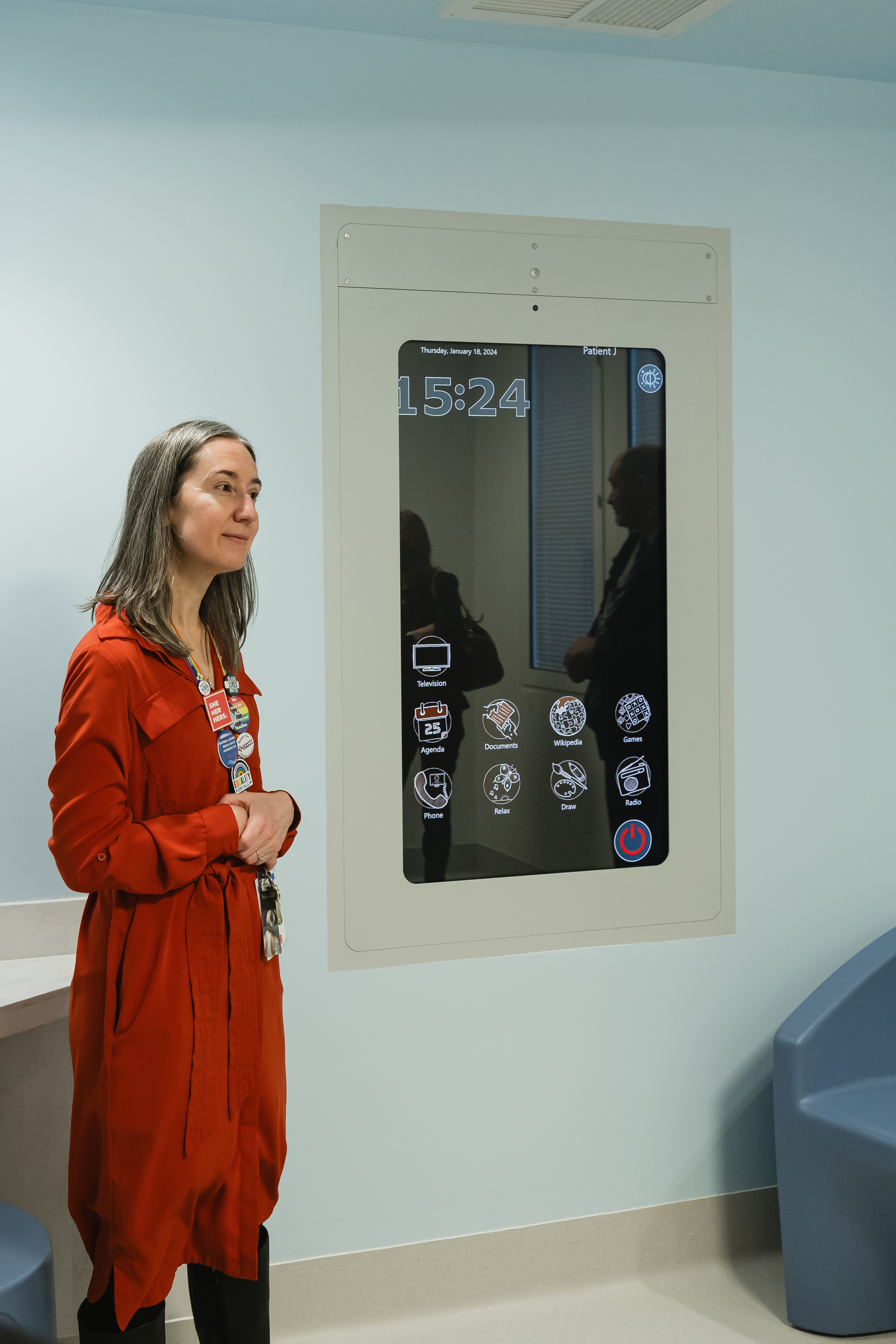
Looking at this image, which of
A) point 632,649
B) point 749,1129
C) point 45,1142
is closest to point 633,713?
point 632,649

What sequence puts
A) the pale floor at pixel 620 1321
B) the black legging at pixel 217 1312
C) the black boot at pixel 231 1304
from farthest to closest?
the pale floor at pixel 620 1321 < the black boot at pixel 231 1304 < the black legging at pixel 217 1312

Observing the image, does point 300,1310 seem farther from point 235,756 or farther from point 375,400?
point 375,400

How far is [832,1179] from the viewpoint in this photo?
2176mm

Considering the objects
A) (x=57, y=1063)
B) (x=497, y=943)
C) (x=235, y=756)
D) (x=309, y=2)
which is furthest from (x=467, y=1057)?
(x=309, y=2)

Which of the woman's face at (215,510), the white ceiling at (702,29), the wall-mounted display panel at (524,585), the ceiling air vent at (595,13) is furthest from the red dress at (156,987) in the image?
the ceiling air vent at (595,13)

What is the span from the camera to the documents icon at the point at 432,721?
227cm

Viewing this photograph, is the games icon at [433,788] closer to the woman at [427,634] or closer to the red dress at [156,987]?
the woman at [427,634]

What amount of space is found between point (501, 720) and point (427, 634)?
24 cm

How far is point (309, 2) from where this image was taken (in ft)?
6.75

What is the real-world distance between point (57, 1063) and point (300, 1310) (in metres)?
0.71

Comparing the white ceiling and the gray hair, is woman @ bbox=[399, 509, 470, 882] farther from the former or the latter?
→ the white ceiling

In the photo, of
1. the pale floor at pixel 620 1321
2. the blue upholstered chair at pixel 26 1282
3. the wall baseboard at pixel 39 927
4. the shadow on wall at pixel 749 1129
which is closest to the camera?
the blue upholstered chair at pixel 26 1282

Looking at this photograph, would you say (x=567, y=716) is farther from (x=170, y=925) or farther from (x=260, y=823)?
(x=170, y=925)

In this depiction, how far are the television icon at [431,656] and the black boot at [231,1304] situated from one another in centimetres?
106
